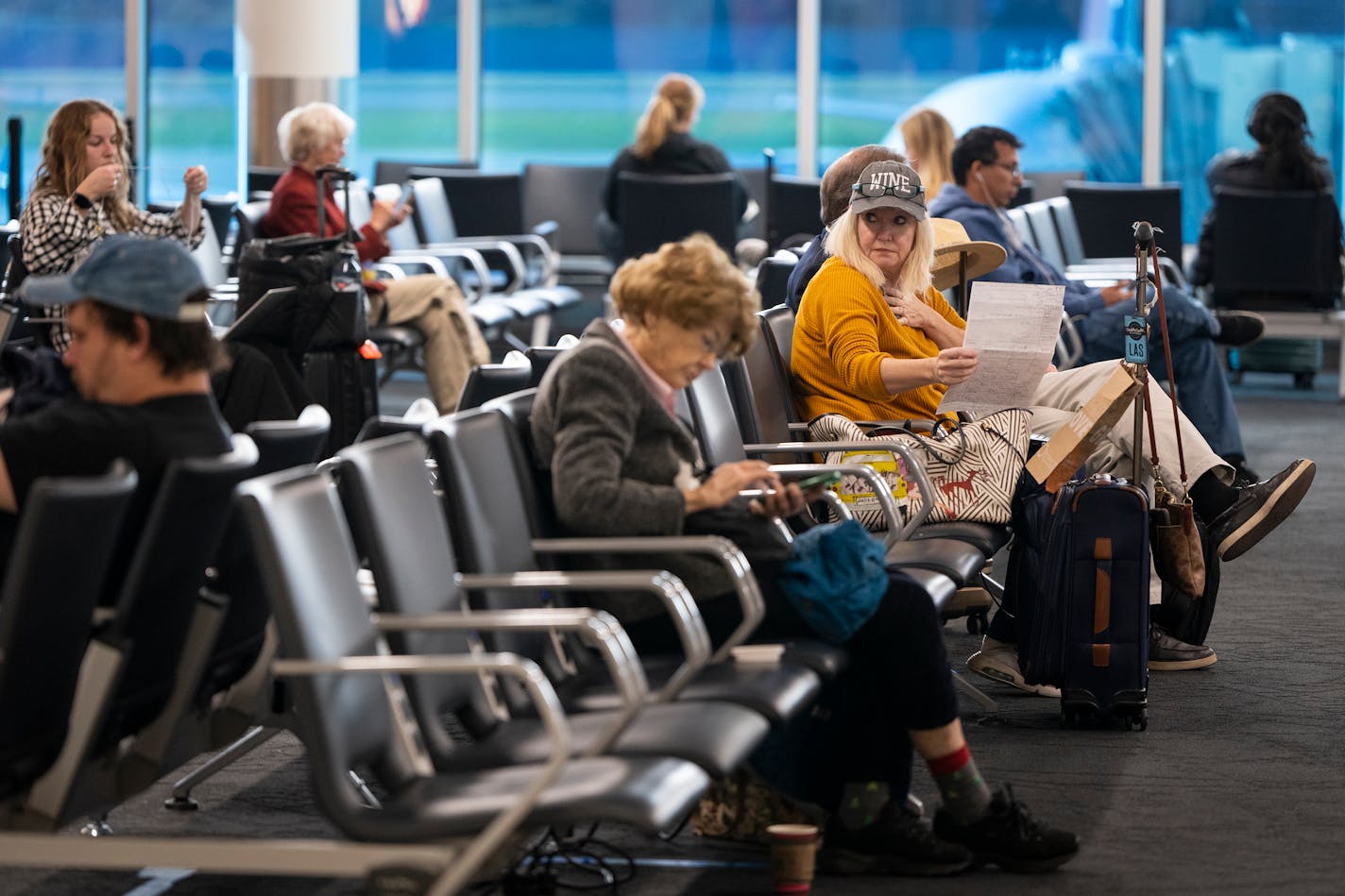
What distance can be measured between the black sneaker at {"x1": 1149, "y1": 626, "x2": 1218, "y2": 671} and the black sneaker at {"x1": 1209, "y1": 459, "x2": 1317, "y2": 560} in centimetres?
23

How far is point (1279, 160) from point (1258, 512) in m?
5.22

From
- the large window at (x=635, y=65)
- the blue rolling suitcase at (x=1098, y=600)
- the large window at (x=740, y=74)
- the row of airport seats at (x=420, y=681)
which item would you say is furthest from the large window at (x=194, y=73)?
the row of airport seats at (x=420, y=681)

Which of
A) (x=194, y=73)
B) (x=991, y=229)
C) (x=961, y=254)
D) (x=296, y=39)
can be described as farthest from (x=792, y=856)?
(x=194, y=73)

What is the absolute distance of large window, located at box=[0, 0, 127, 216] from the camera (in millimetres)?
12016

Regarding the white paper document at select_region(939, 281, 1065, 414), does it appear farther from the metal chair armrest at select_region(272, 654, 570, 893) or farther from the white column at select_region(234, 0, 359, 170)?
the white column at select_region(234, 0, 359, 170)

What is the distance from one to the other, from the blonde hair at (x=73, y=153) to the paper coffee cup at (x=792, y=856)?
344 centimetres

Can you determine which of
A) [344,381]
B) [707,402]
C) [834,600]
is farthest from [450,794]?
[344,381]

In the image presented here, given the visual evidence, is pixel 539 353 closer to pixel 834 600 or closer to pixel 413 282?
pixel 834 600

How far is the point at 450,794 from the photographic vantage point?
2.31 m

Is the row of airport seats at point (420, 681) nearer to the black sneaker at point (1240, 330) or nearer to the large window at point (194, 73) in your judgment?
the black sneaker at point (1240, 330)

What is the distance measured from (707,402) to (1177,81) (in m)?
8.04

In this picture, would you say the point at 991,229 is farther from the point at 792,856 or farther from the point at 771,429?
the point at 792,856

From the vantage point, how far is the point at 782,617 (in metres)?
3.07

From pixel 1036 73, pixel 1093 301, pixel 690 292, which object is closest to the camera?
pixel 690 292
